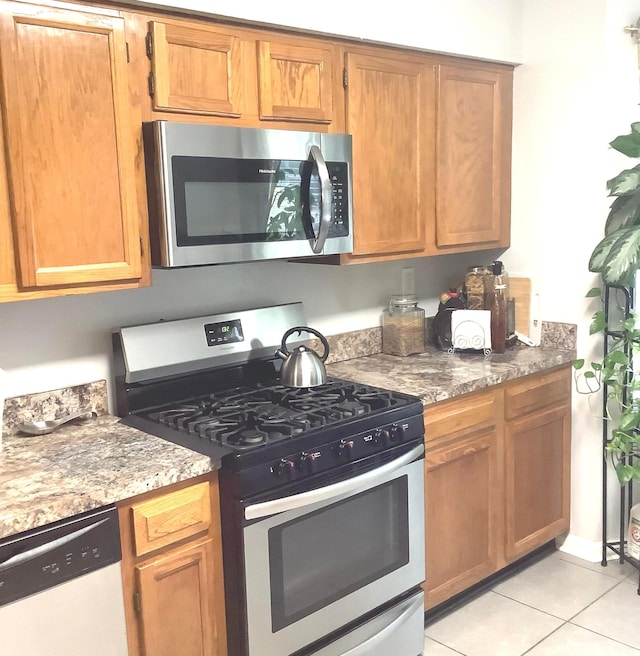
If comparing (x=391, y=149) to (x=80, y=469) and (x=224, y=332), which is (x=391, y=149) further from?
(x=80, y=469)

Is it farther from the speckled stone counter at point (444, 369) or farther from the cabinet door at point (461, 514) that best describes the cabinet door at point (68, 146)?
the cabinet door at point (461, 514)

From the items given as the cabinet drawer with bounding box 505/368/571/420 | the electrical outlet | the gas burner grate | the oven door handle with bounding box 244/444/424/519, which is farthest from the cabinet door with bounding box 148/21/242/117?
the cabinet drawer with bounding box 505/368/571/420

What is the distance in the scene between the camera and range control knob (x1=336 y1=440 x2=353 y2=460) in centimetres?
204

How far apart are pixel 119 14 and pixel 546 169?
72.0 inches

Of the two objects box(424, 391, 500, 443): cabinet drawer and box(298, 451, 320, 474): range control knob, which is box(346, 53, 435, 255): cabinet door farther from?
box(298, 451, 320, 474): range control knob

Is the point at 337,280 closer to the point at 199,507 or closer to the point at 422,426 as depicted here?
the point at 422,426

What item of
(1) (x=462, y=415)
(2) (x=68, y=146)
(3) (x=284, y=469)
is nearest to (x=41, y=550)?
(3) (x=284, y=469)

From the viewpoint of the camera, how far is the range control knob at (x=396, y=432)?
2188mm

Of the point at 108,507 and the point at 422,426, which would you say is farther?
the point at 422,426

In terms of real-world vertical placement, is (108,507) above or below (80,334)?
below

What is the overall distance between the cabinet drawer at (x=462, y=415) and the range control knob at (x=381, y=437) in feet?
0.91

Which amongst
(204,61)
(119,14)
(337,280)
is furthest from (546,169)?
(119,14)

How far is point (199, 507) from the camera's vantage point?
72.2 inches

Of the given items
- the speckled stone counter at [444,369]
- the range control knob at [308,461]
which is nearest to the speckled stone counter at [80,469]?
the range control knob at [308,461]
